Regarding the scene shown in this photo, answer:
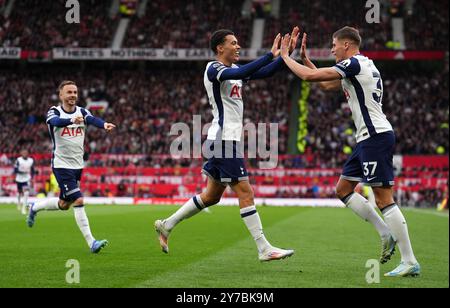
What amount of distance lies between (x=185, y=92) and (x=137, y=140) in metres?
6.78

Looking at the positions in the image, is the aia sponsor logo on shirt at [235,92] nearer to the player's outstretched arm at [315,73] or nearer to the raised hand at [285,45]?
the raised hand at [285,45]

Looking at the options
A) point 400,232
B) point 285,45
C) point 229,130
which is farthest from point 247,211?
point 285,45

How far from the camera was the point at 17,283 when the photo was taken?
7.52 m

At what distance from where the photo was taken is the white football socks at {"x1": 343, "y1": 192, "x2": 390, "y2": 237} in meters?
9.00

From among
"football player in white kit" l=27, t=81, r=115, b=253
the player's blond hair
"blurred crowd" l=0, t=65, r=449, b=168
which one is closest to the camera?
the player's blond hair

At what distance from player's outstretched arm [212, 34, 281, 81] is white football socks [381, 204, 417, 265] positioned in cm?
226

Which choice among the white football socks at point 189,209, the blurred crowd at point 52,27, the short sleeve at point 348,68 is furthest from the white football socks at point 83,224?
the blurred crowd at point 52,27

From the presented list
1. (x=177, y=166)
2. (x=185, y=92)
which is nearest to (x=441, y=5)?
(x=185, y=92)

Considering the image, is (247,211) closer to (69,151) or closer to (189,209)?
(189,209)

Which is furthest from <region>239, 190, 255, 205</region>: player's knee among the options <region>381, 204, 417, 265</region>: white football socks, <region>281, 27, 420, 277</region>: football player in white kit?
<region>381, 204, 417, 265</region>: white football socks

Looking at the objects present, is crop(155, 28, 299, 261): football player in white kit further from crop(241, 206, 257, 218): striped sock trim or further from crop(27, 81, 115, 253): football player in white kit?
crop(27, 81, 115, 253): football player in white kit

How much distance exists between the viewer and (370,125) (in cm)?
→ 853

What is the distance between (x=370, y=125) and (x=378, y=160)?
1.44 ft

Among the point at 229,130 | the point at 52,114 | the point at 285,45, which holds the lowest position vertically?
the point at 229,130
